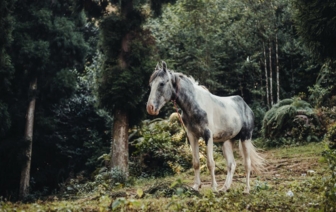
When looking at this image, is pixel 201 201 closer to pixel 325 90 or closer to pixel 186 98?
pixel 186 98

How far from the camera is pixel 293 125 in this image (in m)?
17.0

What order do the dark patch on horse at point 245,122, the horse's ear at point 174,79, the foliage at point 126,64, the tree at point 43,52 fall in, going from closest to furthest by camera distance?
1. the horse's ear at point 174,79
2. the dark patch on horse at point 245,122
3. the foliage at point 126,64
4. the tree at point 43,52

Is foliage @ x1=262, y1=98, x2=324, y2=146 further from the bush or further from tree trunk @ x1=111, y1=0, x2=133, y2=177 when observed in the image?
the bush

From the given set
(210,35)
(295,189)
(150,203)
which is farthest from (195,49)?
(150,203)

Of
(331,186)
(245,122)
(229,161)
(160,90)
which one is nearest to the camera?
(331,186)

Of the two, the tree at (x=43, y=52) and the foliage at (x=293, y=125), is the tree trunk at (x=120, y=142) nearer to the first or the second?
the tree at (x=43, y=52)

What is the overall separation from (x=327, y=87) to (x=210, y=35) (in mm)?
6597

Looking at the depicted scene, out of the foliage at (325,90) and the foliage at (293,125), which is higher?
the foliage at (325,90)


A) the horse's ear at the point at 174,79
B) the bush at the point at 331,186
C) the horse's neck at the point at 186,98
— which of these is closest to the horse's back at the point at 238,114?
the horse's neck at the point at 186,98

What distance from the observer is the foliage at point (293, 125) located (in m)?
16.5

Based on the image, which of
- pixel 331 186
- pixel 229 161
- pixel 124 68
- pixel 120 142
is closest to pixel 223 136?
pixel 229 161

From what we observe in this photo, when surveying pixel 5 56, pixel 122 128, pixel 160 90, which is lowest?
pixel 160 90

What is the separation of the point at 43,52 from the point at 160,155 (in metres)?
7.24

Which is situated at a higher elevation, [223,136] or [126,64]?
[126,64]
